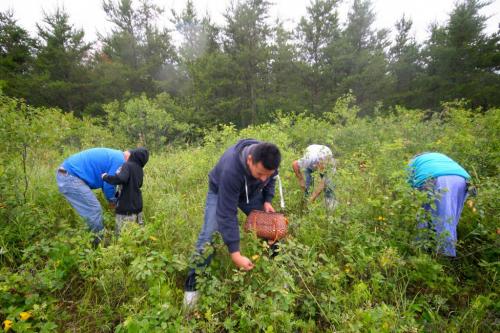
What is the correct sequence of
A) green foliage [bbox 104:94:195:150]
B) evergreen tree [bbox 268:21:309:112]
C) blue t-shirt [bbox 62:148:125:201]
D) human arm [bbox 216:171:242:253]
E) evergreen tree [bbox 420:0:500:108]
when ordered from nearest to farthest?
human arm [bbox 216:171:242:253]
blue t-shirt [bbox 62:148:125:201]
green foliage [bbox 104:94:195:150]
evergreen tree [bbox 420:0:500:108]
evergreen tree [bbox 268:21:309:112]

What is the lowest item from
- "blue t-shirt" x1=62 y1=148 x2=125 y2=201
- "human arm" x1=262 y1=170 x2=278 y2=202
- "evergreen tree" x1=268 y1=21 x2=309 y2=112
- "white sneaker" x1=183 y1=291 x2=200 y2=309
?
"white sneaker" x1=183 y1=291 x2=200 y2=309

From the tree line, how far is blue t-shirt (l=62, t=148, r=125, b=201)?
1048 centimetres

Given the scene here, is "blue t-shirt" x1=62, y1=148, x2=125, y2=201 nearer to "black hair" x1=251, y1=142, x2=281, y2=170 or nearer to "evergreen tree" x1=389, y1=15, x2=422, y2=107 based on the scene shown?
"black hair" x1=251, y1=142, x2=281, y2=170

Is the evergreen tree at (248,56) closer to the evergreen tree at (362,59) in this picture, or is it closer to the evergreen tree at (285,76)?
the evergreen tree at (285,76)

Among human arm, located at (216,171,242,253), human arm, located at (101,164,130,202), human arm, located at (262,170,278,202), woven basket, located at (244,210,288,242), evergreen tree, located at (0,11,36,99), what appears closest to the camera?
human arm, located at (216,171,242,253)

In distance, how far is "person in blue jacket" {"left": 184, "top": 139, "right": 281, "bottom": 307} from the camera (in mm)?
1811

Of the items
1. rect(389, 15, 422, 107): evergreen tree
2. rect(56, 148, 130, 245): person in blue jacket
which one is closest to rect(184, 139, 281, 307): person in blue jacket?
rect(56, 148, 130, 245): person in blue jacket

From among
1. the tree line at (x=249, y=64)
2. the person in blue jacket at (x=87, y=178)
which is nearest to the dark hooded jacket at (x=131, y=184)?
the person in blue jacket at (x=87, y=178)

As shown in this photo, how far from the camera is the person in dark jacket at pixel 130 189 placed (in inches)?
114

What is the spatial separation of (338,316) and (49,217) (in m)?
3.32

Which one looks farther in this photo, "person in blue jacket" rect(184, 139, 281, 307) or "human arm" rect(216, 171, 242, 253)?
"human arm" rect(216, 171, 242, 253)

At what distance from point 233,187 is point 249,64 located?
47.3ft

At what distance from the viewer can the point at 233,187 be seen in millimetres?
1986

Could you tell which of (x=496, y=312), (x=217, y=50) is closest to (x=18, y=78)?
(x=217, y=50)
